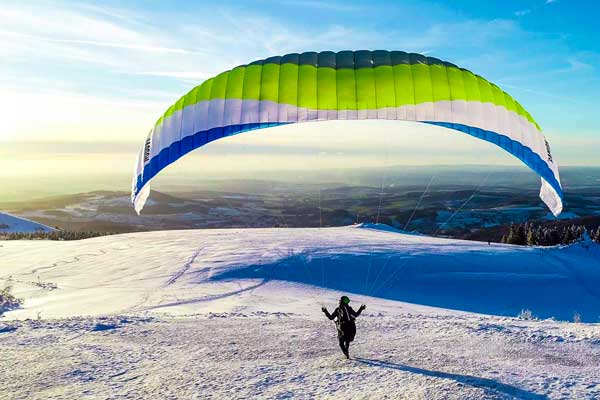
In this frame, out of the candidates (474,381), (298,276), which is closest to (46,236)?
(298,276)

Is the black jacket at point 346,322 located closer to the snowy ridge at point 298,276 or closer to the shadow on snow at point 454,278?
the snowy ridge at point 298,276

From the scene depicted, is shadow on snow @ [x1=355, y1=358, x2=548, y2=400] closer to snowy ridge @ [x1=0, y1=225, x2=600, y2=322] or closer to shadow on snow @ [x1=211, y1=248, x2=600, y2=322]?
snowy ridge @ [x1=0, y1=225, x2=600, y2=322]

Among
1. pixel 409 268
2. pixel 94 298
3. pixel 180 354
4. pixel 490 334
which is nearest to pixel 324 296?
pixel 409 268

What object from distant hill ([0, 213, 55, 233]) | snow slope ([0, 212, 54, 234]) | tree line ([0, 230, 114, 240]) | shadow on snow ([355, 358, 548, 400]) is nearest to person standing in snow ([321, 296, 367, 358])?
shadow on snow ([355, 358, 548, 400])

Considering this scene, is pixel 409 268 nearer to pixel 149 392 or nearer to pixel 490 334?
pixel 490 334

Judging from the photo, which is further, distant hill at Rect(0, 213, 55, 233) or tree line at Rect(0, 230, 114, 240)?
distant hill at Rect(0, 213, 55, 233)

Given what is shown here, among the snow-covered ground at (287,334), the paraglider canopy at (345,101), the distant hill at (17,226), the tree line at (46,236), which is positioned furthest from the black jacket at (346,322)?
the distant hill at (17,226)
